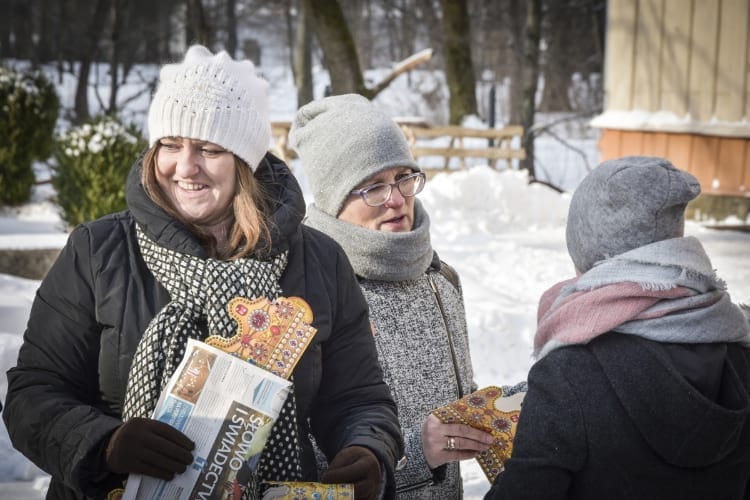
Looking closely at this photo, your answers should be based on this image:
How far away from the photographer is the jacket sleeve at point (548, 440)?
6.88 ft

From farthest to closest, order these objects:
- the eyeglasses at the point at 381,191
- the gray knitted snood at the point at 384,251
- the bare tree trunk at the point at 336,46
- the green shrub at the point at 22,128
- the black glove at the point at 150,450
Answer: the green shrub at the point at 22,128 → the bare tree trunk at the point at 336,46 → the eyeglasses at the point at 381,191 → the gray knitted snood at the point at 384,251 → the black glove at the point at 150,450

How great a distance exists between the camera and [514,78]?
2470cm

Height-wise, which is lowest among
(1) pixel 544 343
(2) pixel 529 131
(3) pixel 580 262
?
(2) pixel 529 131

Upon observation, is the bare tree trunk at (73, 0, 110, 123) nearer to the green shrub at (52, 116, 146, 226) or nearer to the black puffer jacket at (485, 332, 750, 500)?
the green shrub at (52, 116, 146, 226)

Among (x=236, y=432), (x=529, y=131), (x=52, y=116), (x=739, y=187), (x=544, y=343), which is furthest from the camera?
(x=529, y=131)

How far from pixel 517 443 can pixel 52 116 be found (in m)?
13.8

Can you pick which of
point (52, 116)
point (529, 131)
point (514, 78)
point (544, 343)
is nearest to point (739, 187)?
point (529, 131)

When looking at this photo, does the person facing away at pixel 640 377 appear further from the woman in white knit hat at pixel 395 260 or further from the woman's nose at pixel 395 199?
the woman's nose at pixel 395 199

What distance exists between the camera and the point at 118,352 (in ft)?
7.36

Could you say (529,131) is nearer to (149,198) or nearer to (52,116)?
(52,116)

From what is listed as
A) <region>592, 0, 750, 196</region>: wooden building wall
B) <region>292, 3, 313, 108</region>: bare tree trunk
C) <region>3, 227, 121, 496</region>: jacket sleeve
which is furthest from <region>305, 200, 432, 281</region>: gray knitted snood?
<region>292, 3, 313, 108</region>: bare tree trunk

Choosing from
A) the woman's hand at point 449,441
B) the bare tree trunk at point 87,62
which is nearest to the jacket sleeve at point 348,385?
the woman's hand at point 449,441

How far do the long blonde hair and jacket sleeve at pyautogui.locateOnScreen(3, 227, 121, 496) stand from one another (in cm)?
21

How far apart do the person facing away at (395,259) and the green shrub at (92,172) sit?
7.21 meters
